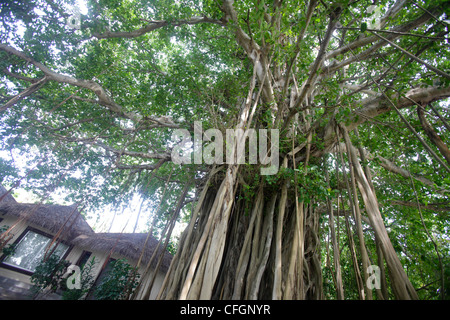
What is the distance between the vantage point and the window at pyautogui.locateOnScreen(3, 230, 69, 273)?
4988mm

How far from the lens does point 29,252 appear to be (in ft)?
17.0

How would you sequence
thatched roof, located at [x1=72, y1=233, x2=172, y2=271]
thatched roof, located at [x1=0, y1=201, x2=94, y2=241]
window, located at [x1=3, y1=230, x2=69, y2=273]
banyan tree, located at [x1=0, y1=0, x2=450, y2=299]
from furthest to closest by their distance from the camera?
1. thatched roof, located at [x1=0, y1=201, x2=94, y2=241]
2. window, located at [x1=3, y1=230, x2=69, y2=273]
3. thatched roof, located at [x1=72, y1=233, x2=172, y2=271]
4. banyan tree, located at [x1=0, y1=0, x2=450, y2=299]

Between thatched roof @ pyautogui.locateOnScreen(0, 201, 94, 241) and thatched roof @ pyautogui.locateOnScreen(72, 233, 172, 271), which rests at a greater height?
thatched roof @ pyautogui.locateOnScreen(0, 201, 94, 241)

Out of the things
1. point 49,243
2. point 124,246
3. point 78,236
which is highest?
point 78,236

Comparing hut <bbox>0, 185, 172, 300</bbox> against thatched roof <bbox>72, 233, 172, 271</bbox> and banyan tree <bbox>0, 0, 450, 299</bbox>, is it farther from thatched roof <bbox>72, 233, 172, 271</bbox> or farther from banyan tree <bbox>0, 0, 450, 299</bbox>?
banyan tree <bbox>0, 0, 450, 299</bbox>

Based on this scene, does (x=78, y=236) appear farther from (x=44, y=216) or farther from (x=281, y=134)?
(x=281, y=134)

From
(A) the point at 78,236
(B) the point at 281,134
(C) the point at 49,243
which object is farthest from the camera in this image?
(A) the point at 78,236

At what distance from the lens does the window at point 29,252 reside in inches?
196

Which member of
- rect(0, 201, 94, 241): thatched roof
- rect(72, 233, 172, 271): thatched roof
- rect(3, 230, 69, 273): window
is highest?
rect(0, 201, 94, 241): thatched roof

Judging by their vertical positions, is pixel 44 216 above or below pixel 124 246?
above

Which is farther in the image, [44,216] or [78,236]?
[78,236]

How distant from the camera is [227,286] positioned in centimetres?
167

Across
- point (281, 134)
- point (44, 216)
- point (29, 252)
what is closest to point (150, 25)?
point (281, 134)

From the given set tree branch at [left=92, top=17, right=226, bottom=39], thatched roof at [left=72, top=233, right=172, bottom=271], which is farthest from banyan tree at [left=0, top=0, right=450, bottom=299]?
thatched roof at [left=72, top=233, right=172, bottom=271]
